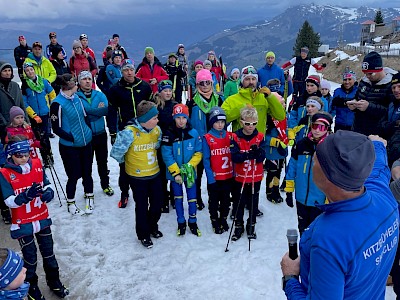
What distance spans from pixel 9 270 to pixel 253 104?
15.9 feet

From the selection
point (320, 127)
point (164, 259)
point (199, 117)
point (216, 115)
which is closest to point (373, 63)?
point (320, 127)

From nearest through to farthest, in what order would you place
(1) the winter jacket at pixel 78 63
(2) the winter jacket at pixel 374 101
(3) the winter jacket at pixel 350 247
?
(3) the winter jacket at pixel 350 247, (2) the winter jacket at pixel 374 101, (1) the winter jacket at pixel 78 63

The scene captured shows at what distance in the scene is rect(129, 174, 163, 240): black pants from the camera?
18.0 ft

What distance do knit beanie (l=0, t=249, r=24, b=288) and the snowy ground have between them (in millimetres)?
2061

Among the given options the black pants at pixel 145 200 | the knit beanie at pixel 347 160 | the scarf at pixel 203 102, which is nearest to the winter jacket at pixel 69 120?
the black pants at pixel 145 200

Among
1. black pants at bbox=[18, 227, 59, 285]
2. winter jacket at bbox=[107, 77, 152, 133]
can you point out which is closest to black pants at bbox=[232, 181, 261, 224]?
winter jacket at bbox=[107, 77, 152, 133]

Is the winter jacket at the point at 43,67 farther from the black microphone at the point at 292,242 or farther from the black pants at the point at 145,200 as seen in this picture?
the black microphone at the point at 292,242

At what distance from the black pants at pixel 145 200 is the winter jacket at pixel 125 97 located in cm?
177

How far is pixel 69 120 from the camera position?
616cm

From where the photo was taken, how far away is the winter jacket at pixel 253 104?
20.5 feet

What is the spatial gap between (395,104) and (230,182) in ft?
10.1

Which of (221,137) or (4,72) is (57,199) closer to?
(4,72)

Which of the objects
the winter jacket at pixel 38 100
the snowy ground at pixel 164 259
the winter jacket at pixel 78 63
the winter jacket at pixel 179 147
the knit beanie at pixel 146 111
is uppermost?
the winter jacket at pixel 78 63

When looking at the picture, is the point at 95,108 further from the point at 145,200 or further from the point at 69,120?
the point at 145,200
